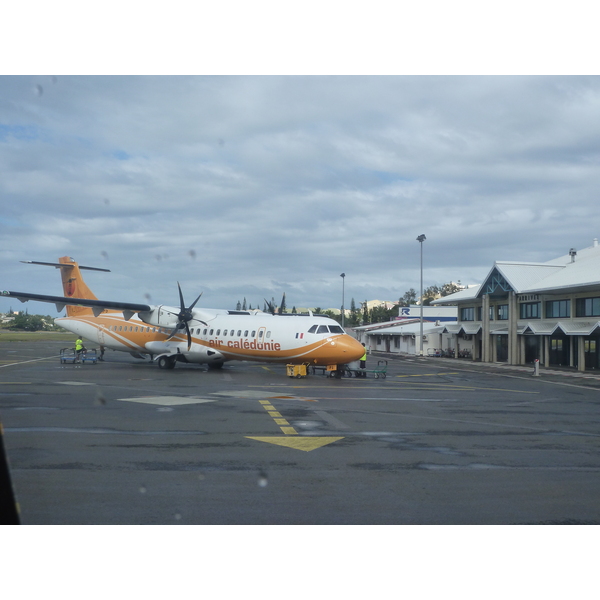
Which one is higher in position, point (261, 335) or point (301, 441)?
point (261, 335)

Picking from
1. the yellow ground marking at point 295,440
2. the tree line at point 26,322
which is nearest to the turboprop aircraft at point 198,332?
the yellow ground marking at point 295,440

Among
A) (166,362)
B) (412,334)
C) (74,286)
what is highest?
(74,286)

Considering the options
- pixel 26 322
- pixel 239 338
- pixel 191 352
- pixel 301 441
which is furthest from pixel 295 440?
pixel 26 322

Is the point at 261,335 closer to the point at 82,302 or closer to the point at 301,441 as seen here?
the point at 82,302

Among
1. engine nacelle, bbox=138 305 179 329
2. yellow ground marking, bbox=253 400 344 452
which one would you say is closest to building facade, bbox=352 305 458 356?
engine nacelle, bbox=138 305 179 329

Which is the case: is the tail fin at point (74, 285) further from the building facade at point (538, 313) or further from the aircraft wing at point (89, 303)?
the building facade at point (538, 313)

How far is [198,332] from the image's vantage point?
34.4 metres

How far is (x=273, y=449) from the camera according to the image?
11648mm

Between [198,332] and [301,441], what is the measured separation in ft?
74.7

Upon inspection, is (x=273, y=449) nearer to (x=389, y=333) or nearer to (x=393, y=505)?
(x=393, y=505)

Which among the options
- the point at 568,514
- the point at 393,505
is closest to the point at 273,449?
the point at 393,505

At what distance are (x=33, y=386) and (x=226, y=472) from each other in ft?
56.1

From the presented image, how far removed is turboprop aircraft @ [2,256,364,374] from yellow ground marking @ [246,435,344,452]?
602 inches

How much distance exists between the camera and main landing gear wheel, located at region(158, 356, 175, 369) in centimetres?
3447
